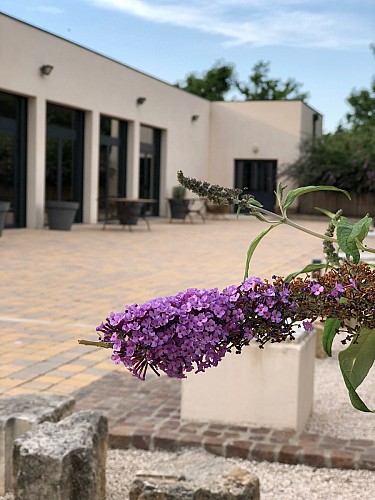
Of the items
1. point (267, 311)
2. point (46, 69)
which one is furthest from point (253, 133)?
point (267, 311)

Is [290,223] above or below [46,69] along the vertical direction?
below

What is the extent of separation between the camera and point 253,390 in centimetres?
406

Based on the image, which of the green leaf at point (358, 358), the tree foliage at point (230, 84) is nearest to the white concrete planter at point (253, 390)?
the green leaf at point (358, 358)

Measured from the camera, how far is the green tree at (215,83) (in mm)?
52031

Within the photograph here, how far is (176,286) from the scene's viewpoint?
9570 millimetres

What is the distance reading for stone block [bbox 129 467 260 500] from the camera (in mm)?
2713

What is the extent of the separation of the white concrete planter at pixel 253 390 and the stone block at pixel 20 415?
2.43 ft

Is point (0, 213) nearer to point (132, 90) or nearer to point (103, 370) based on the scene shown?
point (132, 90)

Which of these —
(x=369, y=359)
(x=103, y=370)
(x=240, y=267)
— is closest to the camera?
(x=369, y=359)

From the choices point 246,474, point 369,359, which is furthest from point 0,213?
A: point 369,359

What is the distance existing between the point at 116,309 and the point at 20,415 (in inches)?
176

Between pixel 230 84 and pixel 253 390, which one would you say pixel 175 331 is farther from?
pixel 230 84

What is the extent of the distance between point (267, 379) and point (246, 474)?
120cm

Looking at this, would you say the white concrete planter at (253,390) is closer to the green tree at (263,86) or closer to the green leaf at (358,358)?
the green leaf at (358,358)
